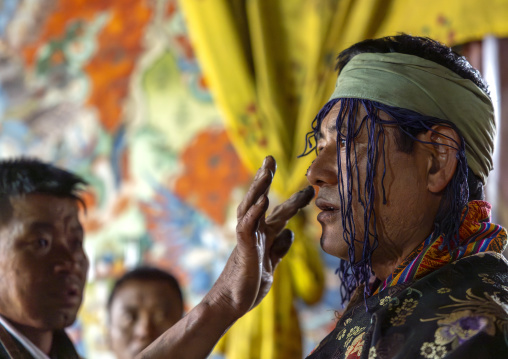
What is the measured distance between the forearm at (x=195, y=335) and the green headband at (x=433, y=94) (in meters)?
0.53

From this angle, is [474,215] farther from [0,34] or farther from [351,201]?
[0,34]

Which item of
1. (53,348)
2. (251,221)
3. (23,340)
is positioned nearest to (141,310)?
(53,348)

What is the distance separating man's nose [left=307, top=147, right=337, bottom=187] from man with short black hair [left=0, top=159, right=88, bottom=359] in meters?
0.53

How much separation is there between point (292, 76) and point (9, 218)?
1888 millimetres

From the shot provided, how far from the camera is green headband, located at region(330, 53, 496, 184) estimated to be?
1124 millimetres

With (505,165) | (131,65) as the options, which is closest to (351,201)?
(505,165)

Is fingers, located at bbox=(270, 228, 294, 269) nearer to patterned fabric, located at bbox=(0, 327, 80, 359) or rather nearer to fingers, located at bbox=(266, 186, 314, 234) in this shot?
fingers, located at bbox=(266, 186, 314, 234)

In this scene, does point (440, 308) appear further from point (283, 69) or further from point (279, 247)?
point (283, 69)

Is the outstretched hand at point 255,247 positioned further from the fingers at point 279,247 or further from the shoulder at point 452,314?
the shoulder at point 452,314

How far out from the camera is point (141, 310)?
6.89 ft

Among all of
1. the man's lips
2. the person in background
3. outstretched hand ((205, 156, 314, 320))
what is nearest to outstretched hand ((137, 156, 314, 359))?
outstretched hand ((205, 156, 314, 320))

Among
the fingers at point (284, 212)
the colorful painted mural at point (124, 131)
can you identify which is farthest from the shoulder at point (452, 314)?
the colorful painted mural at point (124, 131)

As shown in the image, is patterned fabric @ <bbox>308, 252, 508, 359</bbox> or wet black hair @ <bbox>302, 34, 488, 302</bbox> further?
wet black hair @ <bbox>302, 34, 488, 302</bbox>

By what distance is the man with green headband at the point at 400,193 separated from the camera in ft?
3.36
